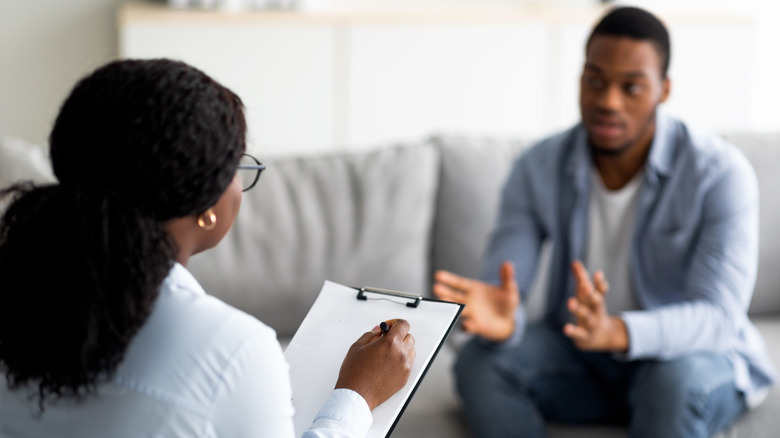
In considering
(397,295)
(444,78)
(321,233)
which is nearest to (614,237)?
(321,233)

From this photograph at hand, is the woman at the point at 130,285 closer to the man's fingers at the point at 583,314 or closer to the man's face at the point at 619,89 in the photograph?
the man's fingers at the point at 583,314

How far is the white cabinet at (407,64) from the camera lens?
9.81ft

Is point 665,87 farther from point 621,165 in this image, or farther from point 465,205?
point 465,205

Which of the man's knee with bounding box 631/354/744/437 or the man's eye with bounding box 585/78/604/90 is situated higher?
the man's eye with bounding box 585/78/604/90

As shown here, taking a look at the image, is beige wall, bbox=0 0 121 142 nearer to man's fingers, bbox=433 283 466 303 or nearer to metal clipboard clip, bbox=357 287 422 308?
man's fingers, bbox=433 283 466 303

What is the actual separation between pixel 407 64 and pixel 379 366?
2.33m

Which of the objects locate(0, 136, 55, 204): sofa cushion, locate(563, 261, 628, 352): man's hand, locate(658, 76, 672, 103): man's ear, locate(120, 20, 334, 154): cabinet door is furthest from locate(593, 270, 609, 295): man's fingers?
locate(120, 20, 334, 154): cabinet door

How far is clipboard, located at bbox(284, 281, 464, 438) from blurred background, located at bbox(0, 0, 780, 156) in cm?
199

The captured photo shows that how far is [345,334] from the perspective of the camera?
1088 millimetres

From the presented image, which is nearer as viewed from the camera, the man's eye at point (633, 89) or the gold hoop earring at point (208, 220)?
the gold hoop earring at point (208, 220)

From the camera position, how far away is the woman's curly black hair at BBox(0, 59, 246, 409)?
0.78 meters

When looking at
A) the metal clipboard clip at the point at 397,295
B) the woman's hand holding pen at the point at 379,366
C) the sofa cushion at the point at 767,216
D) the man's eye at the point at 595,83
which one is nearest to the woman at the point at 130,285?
the woman's hand holding pen at the point at 379,366

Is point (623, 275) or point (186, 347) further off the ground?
point (186, 347)

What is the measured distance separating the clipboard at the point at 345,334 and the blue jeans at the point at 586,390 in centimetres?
61
